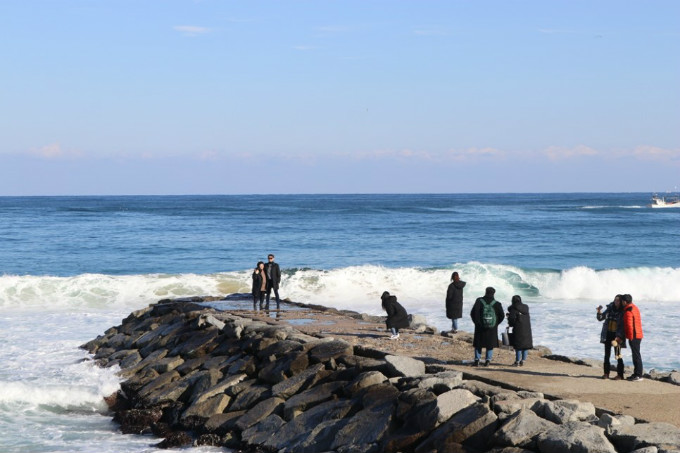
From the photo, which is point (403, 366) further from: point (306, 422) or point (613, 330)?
point (613, 330)

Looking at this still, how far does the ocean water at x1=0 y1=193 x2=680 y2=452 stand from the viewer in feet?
59.3

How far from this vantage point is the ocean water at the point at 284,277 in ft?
59.3

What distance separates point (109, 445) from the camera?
48.0ft

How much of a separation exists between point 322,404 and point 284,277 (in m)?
26.1

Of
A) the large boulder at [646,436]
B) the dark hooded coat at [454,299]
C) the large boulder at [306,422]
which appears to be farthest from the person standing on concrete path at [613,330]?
the dark hooded coat at [454,299]

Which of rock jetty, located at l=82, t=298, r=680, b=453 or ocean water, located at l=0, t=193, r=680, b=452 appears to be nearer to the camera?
rock jetty, located at l=82, t=298, r=680, b=453

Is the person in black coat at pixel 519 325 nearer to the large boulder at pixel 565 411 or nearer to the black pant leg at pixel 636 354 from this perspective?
the black pant leg at pixel 636 354

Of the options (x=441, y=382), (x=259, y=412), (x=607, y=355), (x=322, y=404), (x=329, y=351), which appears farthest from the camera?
(x=329, y=351)

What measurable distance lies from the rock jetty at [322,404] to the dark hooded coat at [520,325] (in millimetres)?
1609

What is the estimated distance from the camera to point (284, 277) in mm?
40344

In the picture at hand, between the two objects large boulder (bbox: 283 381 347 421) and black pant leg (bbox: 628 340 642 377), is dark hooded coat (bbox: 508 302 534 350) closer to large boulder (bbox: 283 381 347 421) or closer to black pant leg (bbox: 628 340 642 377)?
black pant leg (bbox: 628 340 642 377)

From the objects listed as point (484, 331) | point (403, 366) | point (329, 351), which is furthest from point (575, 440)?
point (329, 351)

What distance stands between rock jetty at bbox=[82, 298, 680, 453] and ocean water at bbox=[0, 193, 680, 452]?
2.74ft

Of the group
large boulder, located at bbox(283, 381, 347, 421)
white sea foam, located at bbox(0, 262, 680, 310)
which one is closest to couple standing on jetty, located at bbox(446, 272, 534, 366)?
large boulder, located at bbox(283, 381, 347, 421)
